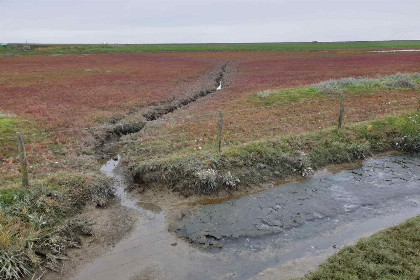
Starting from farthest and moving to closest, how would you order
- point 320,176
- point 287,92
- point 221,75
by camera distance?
point 221,75
point 287,92
point 320,176

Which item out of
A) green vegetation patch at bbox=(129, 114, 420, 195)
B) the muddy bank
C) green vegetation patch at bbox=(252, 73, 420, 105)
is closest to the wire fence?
the muddy bank

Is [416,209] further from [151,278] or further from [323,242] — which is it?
[151,278]

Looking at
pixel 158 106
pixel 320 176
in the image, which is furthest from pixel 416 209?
pixel 158 106

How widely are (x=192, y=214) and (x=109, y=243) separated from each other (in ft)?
8.66

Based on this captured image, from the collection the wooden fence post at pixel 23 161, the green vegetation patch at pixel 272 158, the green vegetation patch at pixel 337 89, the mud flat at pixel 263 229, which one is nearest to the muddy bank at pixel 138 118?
the green vegetation patch at pixel 272 158

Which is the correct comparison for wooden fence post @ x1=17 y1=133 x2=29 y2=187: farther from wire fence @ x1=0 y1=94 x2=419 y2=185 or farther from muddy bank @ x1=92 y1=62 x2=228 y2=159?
muddy bank @ x1=92 y1=62 x2=228 y2=159

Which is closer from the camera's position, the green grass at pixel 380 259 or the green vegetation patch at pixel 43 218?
the green grass at pixel 380 259

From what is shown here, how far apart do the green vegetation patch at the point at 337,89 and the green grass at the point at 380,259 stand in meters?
18.4

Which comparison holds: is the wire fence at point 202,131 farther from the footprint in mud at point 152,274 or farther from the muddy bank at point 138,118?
the footprint in mud at point 152,274

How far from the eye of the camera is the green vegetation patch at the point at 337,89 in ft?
88.0

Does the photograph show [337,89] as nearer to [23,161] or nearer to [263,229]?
[263,229]

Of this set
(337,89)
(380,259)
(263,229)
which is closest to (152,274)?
(263,229)

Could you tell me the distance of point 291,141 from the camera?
48.4 ft

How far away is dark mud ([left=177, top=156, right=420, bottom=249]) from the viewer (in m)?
9.37
